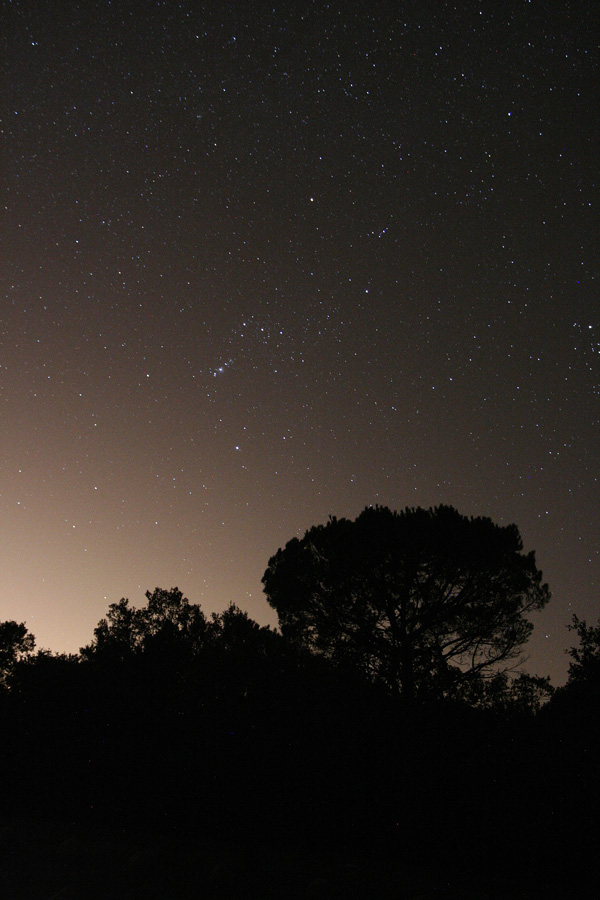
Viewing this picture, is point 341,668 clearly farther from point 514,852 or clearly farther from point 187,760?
point 514,852

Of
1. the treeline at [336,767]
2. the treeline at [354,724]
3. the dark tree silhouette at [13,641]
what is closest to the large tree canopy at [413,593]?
the treeline at [354,724]

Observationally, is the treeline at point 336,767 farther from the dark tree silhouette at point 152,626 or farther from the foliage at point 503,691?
the dark tree silhouette at point 152,626

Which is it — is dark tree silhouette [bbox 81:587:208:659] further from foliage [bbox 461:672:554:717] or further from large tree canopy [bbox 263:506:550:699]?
foliage [bbox 461:672:554:717]

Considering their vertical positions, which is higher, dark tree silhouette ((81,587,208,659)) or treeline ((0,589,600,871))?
dark tree silhouette ((81,587,208,659))

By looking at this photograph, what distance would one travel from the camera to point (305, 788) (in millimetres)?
10953

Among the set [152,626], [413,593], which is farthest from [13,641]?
[413,593]

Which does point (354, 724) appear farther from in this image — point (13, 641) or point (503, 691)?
point (13, 641)

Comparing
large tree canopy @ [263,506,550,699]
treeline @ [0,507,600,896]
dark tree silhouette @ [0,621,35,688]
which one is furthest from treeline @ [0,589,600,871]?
dark tree silhouette @ [0,621,35,688]

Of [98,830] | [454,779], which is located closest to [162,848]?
[98,830]

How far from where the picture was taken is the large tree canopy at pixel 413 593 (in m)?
15.7

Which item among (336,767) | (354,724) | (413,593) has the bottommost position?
(336,767)

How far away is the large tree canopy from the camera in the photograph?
15680mm

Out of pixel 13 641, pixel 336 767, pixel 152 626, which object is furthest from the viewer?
pixel 13 641

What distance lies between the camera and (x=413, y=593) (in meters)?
16.3
